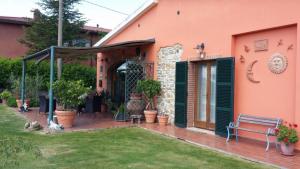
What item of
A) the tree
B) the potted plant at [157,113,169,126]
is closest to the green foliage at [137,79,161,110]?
the potted plant at [157,113,169,126]

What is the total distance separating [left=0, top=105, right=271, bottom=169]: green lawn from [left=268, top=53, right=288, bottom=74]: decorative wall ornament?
8.72 feet

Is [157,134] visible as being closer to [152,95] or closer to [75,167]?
[152,95]

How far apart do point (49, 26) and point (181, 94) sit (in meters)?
18.8

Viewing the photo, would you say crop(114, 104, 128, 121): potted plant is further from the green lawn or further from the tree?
the tree

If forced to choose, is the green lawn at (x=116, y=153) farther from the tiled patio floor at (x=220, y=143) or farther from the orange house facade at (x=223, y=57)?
the orange house facade at (x=223, y=57)

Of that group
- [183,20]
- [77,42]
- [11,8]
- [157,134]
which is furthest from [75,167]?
[11,8]

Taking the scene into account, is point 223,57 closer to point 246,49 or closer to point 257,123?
point 246,49

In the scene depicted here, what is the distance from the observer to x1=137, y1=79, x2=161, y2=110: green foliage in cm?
1256

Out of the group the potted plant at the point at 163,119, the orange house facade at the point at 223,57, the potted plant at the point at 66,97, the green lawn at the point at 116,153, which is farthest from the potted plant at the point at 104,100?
the green lawn at the point at 116,153

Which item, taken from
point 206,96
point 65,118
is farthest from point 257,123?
point 65,118

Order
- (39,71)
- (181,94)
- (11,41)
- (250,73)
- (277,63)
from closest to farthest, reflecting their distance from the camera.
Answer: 1. (277,63)
2. (250,73)
3. (181,94)
4. (39,71)
5. (11,41)

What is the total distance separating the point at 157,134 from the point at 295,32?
487cm

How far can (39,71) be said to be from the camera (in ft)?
74.2

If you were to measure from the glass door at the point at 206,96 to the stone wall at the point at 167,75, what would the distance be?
45.9 inches
